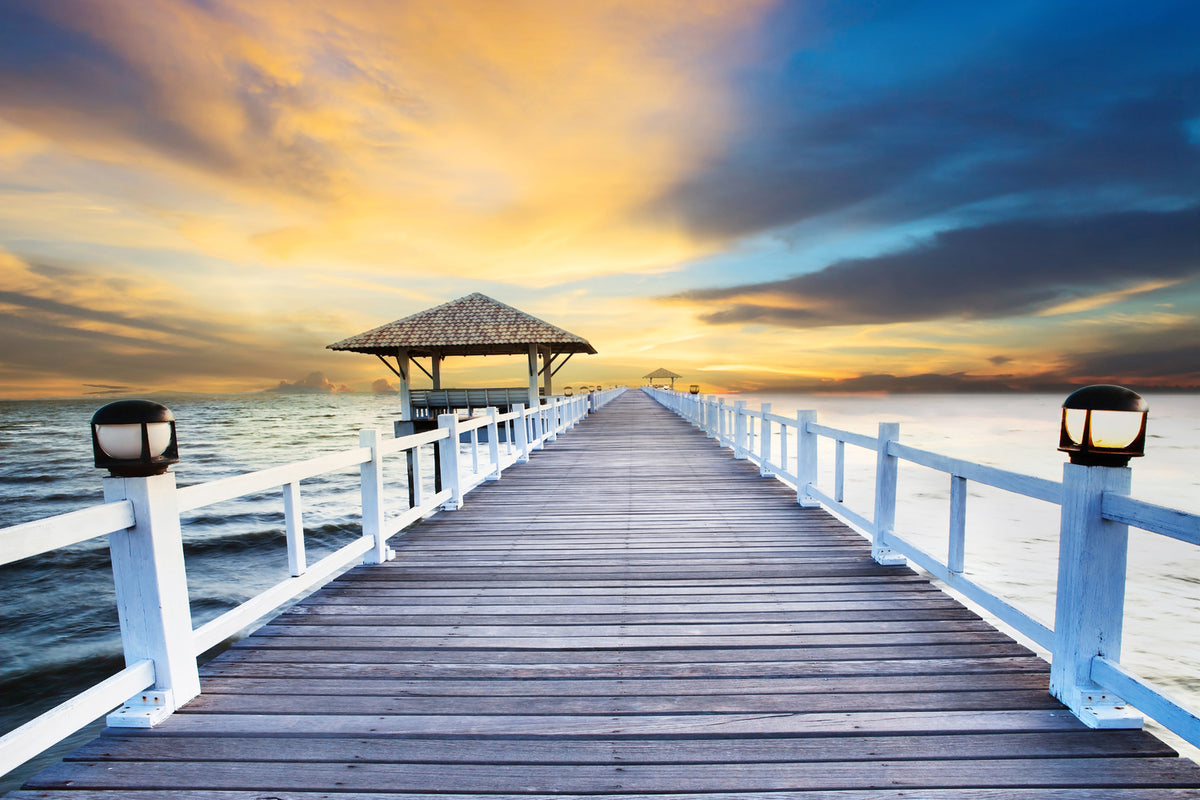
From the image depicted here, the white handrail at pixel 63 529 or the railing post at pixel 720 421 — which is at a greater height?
the white handrail at pixel 63 529

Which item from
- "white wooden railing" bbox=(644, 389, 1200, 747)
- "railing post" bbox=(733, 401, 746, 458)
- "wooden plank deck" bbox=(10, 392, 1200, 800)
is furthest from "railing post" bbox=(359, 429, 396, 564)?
"railing post" bbox=(733, 401, 746, 458)

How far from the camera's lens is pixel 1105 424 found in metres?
2.28

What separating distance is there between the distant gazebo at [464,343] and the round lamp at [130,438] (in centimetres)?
1884

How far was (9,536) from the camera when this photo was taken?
6.37 feet

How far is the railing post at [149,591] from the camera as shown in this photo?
2.44 meters

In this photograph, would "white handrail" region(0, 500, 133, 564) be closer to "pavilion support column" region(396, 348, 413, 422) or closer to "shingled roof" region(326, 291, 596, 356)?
"shingled roof" region(326, 291, 596, 356)

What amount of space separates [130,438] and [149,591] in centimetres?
68

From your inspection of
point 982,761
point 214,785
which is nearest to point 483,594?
point 214,785

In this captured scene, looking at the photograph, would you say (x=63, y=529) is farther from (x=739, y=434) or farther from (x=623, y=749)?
(x=739, y=434)

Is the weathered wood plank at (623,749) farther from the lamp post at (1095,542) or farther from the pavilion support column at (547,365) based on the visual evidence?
the pavilion support column at (547,365)

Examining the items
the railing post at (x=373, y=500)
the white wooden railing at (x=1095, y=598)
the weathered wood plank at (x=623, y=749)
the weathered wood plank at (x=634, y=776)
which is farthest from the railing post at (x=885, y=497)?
the railing post at (x=373, y=500)

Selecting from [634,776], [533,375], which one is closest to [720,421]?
[533,375]

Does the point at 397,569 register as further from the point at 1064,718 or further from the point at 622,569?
the point at 1064,718

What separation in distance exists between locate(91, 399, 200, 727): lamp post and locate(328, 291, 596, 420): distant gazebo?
18830 millimetres
